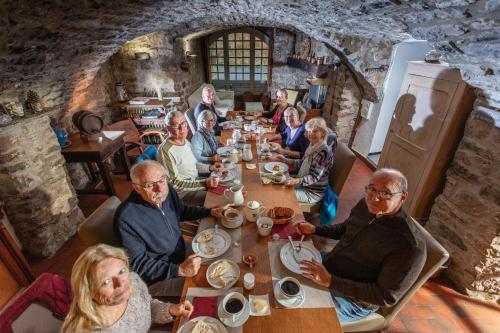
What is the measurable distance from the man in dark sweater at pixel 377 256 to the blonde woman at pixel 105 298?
0.90m

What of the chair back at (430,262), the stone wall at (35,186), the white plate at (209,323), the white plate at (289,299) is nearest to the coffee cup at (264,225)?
the white plate at (289,299)

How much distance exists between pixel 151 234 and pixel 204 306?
639 mm

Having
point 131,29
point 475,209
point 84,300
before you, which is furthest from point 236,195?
point 131,29

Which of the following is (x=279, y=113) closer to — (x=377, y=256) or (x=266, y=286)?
(x=377, y=256)

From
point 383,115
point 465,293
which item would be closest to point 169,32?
point 383,115

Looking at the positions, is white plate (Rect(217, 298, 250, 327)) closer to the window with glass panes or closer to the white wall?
the white wall

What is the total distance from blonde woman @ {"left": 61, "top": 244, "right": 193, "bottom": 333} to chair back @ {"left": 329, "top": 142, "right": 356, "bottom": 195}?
182 cm

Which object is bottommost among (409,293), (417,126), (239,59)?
(409,293)

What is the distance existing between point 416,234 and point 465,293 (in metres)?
1.78

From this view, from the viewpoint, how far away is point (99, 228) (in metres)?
1.53

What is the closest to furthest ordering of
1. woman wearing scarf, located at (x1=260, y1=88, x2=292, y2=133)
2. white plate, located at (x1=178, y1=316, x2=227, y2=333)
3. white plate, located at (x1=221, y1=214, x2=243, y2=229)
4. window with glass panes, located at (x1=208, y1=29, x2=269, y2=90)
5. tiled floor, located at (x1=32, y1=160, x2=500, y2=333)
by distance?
white plate, located at (x1=178, y1=316, x2=227, y2=333)
white plate, located at (x1=221, y1=214, x2=243, y2=229)
tiled floor, located at (x1=32, y1=160, x2=500, y2=333)
woman wearing scarf, located at (x1=260, y1=88, x2=292, y2=133)
window with glass panes, located at (x1=208, y1=29, x2=269, y2=90)

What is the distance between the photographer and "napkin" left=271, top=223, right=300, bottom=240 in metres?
1.65

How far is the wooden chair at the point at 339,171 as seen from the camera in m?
2.38

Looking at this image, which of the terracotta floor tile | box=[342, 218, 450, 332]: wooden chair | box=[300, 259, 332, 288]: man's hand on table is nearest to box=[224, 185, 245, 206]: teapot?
box=[300, 259, 332, 288]: man's hand on table
